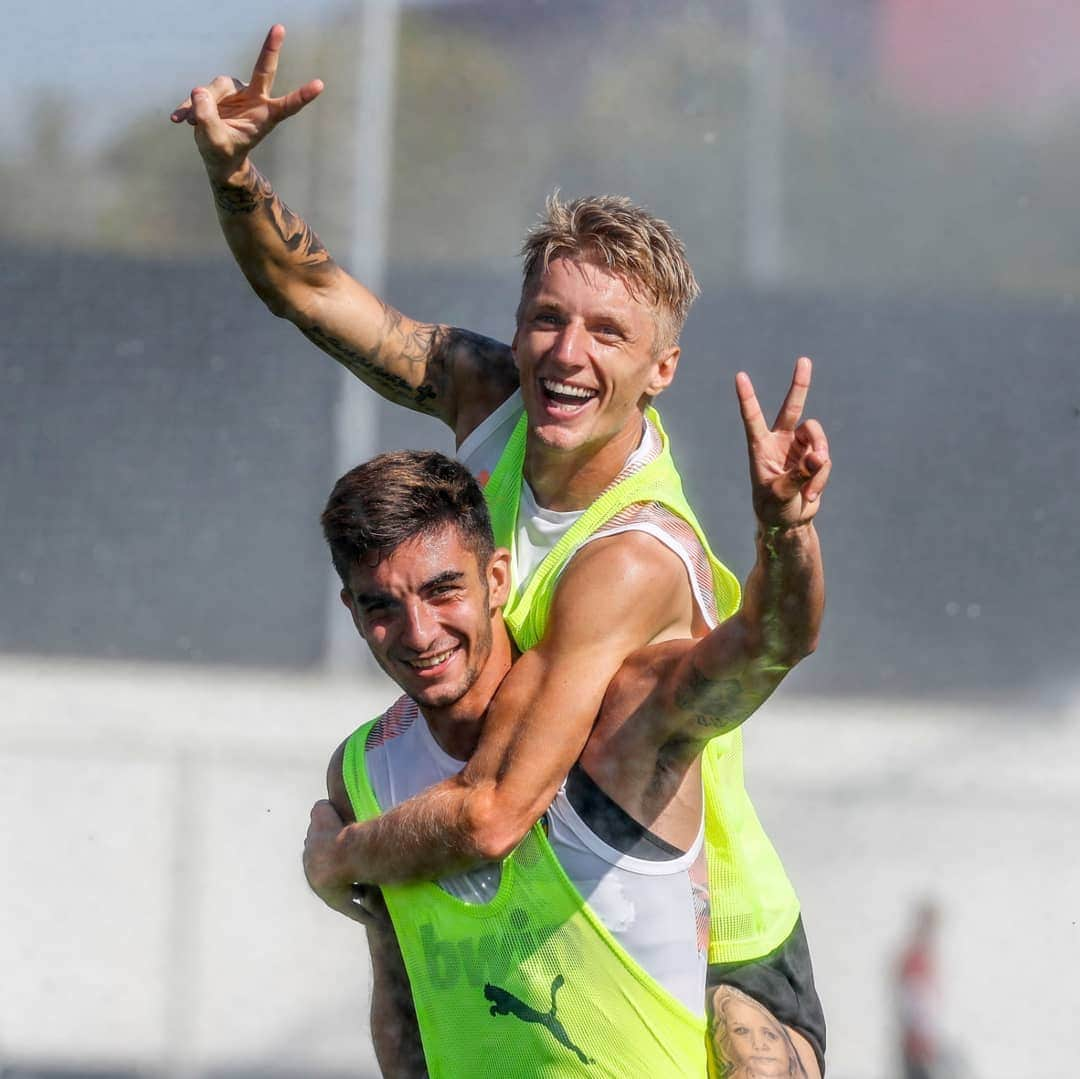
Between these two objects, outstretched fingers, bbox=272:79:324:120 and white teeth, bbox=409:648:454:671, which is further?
outstretched fingers, bbox=272:79:324:120

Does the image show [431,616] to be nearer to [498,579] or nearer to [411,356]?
[498,579]

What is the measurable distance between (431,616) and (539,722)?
0.17 m

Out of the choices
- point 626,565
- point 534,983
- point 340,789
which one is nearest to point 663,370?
point 626,565

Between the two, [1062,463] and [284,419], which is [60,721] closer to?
[284,419]

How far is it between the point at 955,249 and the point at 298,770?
2.16 meters

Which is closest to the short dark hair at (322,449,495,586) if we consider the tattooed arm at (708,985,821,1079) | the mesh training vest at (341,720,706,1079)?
the mesh training vest at (341,720,706,1079)

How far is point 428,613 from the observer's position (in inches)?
68.7

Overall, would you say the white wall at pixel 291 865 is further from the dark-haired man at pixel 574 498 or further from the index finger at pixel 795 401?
the index finger at pixel 795 401

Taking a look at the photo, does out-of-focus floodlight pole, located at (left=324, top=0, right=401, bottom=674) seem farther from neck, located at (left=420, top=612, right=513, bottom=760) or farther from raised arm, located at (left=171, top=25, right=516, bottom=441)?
neck, located at (left=420, top=612, right=513, bottom=760)

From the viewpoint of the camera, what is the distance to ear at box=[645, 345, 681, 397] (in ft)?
6.65

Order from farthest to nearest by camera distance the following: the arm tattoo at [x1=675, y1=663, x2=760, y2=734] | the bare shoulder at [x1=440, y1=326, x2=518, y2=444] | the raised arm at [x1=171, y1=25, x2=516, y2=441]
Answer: the bare shoulder at [x1=440, y1=326, x2=518, y2=444], the raised arm at [x1=171, y1=25, x2=516, y2=441], the arm tattoo at [x1=675, y1=663, x2=760, y2=734]

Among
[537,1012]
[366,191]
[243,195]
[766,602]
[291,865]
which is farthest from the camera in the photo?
[366,191]

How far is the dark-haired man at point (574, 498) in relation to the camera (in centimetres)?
175

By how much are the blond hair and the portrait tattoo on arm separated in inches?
32.8
